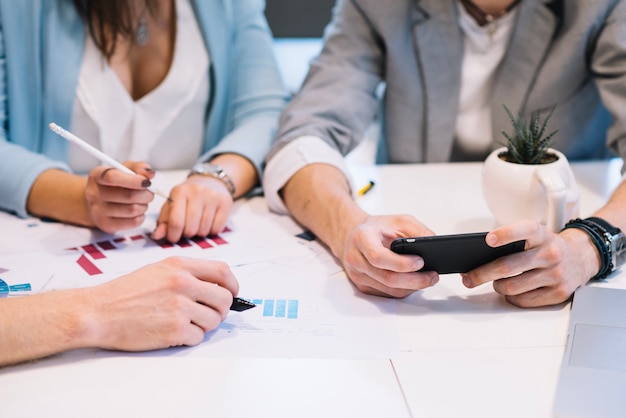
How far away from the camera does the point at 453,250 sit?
32.0 inches

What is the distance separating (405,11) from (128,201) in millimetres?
662

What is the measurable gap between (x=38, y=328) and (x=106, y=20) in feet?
2.54

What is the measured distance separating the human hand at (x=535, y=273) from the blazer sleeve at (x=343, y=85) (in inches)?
19.3

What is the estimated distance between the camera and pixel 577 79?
1.31 metres

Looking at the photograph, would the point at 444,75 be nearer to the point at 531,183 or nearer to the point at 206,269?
the point at 531,183

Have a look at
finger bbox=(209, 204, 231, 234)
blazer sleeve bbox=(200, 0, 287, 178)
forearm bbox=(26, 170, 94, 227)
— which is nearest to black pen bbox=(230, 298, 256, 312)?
finger bbox=(209, 204, 231, 234)

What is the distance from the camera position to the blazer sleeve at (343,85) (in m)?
1.27

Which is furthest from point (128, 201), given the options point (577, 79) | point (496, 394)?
point (577, 79)

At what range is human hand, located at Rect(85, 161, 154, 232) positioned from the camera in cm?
101

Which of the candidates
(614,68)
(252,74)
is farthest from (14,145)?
(614,68)

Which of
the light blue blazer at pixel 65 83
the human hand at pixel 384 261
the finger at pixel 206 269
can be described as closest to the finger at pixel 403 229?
the human hand at pixel 384 261

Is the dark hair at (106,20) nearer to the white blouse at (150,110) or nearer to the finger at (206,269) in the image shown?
the white blouse at (150,110)

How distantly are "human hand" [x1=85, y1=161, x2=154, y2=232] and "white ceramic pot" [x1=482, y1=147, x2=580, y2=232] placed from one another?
52 centimetres

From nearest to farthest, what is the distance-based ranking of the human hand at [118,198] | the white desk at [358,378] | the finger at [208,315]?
the white desk at [358,378], the finger at [208,315], the human hand at [118,198]
